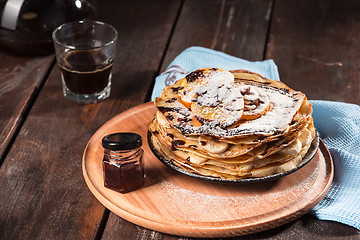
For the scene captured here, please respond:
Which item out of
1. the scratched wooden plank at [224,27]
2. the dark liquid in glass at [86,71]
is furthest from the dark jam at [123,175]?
Result: the scratched wooden plank at [224,27]

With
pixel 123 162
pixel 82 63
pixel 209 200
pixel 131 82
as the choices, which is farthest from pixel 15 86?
pixel 209 200

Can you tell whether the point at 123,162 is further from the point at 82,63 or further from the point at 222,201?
the point at 82,63

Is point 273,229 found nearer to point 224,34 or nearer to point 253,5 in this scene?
point 224,34

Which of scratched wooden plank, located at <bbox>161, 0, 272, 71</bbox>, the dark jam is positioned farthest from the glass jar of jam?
scratched wooden plank, located at <bbox>161, 0, 272, 71</bbox>

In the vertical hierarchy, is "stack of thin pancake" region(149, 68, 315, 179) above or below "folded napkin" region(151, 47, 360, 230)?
above

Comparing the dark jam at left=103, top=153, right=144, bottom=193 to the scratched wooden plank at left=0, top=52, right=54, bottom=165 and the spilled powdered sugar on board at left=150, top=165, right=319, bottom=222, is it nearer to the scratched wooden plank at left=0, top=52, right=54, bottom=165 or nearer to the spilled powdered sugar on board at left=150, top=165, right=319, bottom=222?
→ the spilled powdered sugar on board at left=150, top=165, right=319, bottom=222

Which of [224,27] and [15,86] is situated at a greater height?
[224,27]

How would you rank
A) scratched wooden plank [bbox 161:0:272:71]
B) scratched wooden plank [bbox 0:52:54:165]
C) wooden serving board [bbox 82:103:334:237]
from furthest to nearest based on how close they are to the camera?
scratched wooden plank [bbox 161:0:272:71] → scratched wooden plank [bbox 0:52:54:165] → wooden serving board [bbox 82:103:334:237]

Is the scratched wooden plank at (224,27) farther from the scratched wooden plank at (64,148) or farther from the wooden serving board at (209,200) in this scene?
the wooden serving board at (209,200)
